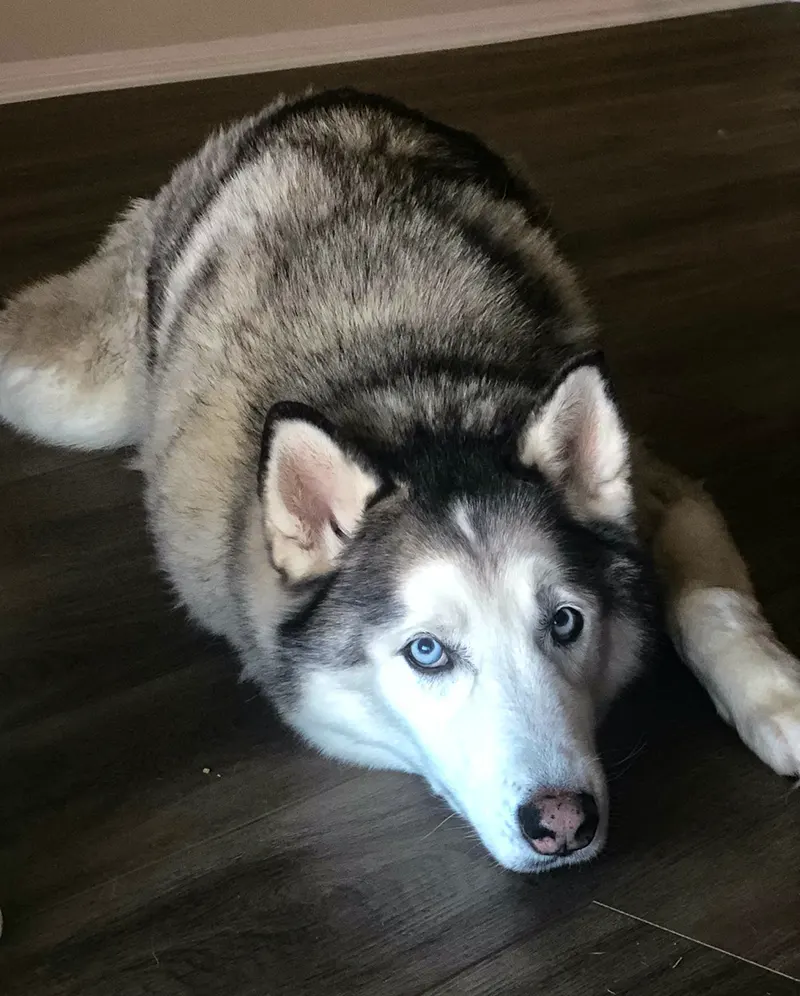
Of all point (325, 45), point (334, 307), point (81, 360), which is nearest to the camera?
point (334, 307)

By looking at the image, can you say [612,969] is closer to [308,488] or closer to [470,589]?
[470,589]

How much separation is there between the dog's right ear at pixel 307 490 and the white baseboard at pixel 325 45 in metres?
4.58

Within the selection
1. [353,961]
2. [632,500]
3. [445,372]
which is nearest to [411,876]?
[353,961]

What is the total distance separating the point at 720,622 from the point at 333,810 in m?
0.82

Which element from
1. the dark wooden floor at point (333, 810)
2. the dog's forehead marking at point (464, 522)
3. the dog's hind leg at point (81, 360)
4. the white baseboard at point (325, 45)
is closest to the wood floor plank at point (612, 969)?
the dark wooden floor at point (333, 810)

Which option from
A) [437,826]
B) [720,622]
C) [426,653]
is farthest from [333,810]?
[720,622]

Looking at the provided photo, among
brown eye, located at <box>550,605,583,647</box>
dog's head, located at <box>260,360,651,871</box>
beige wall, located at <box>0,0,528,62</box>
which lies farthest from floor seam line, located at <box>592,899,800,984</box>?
beige wall, located at <box>0,0,528,62</box>

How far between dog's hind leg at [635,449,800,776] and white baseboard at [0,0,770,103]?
14.5 ft

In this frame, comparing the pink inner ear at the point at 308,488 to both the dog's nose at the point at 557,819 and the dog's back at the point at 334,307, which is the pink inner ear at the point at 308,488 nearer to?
the dog's back at the point at 334,307

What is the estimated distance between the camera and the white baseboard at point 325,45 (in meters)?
5.64

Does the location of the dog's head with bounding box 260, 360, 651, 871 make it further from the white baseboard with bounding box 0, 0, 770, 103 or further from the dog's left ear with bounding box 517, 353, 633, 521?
the white baseboard with bounding box 0, 0, 770, 103

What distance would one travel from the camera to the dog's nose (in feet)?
5.40

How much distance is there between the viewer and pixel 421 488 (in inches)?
70.7

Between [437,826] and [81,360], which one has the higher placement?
[81,360]
